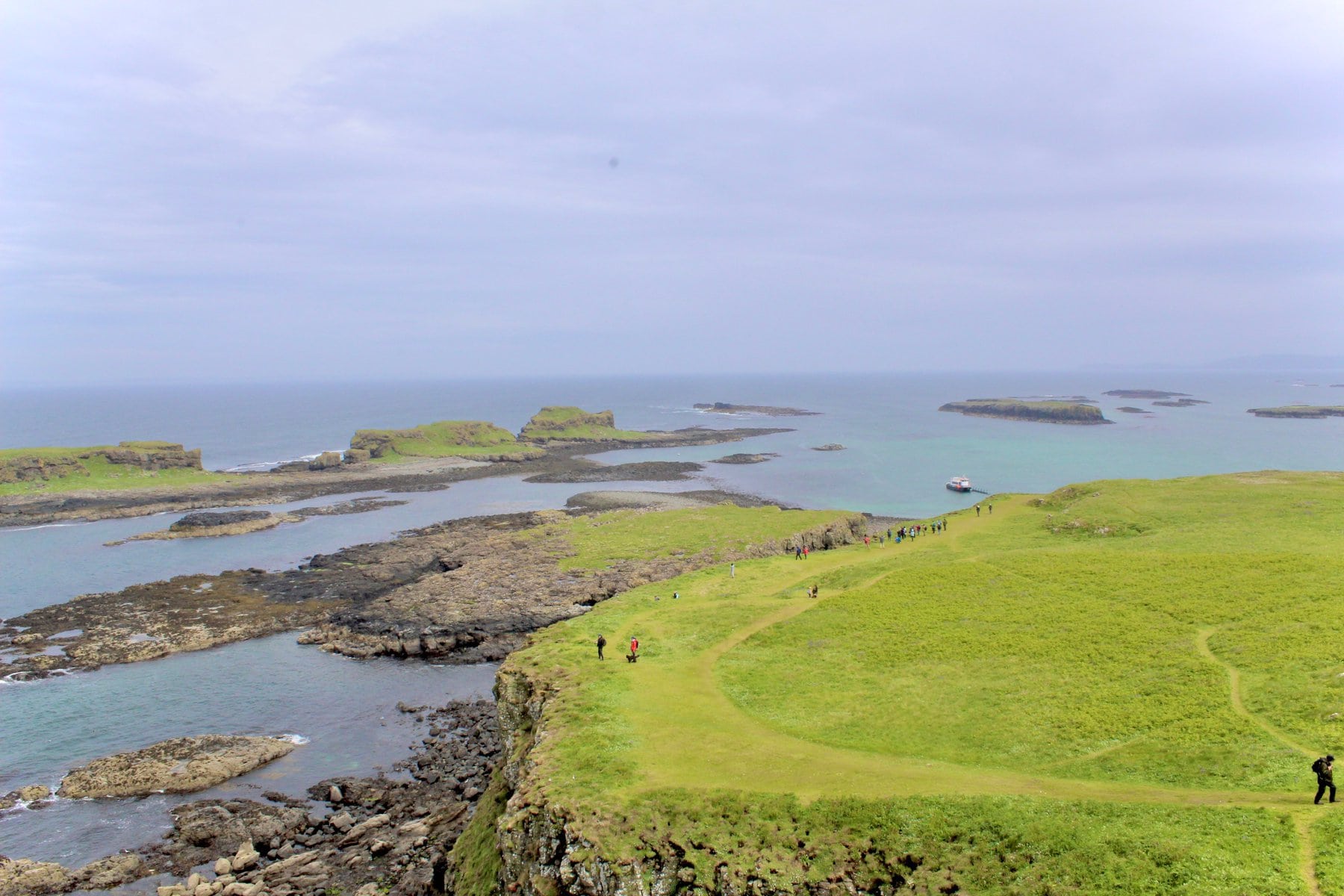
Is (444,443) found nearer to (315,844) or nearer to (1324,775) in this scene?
(315,844)

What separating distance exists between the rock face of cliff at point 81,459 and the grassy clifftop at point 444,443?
30288mm

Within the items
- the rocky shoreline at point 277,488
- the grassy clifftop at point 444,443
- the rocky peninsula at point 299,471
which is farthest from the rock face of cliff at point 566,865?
the grassy clifftop at point 444,443

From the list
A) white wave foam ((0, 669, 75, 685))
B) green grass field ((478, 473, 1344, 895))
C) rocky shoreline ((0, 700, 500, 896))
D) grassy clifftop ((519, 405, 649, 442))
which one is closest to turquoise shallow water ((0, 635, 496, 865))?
white wave foam ((0, 669, 75, 685))

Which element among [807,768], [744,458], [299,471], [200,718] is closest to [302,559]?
[200,718]

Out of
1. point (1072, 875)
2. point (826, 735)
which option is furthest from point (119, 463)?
point (1072, 875)

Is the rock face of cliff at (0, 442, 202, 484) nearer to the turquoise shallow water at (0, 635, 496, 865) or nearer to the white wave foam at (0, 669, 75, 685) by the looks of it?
the white wave foam at (0, 669, 75, 685)

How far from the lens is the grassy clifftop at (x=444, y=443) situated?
152875 millimetres

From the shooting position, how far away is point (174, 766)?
1447 inches

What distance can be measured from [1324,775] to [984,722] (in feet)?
31.0

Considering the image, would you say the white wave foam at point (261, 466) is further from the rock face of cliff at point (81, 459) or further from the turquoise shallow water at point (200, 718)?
the turquoise shallow water at point (200, 718)

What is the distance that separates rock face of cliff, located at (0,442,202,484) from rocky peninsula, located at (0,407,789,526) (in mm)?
146

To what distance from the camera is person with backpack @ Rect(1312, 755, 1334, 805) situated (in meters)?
18.2

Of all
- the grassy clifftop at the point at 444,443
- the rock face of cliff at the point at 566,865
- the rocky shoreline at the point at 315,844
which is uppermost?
the grassy clifftop at the point at 444,443

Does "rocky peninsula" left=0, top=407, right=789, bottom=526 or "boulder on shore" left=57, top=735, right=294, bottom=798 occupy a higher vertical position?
"rocky peninsula" left=0, top=407, right=789, bottom=526
